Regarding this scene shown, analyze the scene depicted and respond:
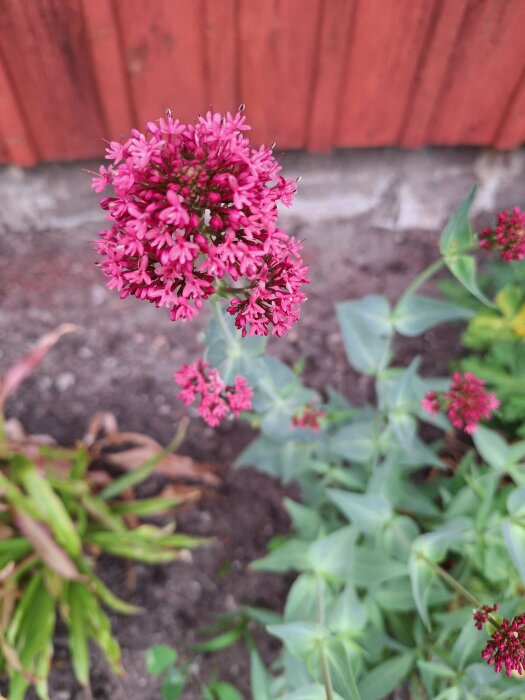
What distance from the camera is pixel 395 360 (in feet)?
9.45

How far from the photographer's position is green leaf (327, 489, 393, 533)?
71.1 inches

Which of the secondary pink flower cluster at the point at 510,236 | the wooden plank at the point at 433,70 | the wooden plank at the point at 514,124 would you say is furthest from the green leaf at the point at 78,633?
the wooden plank at the point at 514,124

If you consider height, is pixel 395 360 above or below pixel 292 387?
below

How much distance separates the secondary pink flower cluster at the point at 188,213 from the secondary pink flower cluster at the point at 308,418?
2.27 ft

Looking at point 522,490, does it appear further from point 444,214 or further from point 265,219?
point 444,214

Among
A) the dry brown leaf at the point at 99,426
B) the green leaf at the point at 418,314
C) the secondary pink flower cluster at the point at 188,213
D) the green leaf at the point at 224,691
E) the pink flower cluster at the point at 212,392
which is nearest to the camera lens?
the secondary pink flower cluster at the point at 188,213

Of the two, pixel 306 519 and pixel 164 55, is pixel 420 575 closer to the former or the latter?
pixel 306 519

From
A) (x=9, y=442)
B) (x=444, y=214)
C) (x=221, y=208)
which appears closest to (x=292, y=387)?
(x=221, y=208)

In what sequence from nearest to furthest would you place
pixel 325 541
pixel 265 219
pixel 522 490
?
pixel 265 219 < pixel 522 490 < pixel 325 541

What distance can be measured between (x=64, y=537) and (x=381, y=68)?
7.14 feet

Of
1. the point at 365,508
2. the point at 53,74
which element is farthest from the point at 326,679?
the point at 53,74

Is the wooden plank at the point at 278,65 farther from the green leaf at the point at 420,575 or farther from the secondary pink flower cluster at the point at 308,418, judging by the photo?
the green leaf at the point at 420,575

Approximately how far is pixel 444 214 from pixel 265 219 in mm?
2101

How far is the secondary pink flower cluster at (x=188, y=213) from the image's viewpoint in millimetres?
1109
